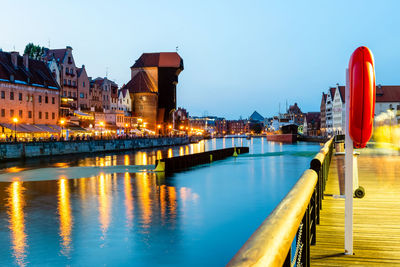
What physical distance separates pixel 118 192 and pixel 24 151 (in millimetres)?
33455

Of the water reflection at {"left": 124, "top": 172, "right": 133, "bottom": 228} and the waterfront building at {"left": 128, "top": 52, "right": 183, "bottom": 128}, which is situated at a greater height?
the waterfront building at {"left": 128, "top": 52, "right": 183, "bottom": 128}

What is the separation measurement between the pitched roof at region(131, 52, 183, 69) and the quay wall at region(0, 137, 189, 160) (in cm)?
3575

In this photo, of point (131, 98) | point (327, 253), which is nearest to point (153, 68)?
point (131, 98)

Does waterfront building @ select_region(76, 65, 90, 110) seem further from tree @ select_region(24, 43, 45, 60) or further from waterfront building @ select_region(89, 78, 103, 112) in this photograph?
tree @ select_region(24, 43, 45, 60)

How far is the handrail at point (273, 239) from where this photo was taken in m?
2.03

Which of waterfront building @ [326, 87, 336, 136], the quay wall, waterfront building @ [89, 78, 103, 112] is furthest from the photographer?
waterfront building @ [326, 87, 336, 136]

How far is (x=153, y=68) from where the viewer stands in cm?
12925

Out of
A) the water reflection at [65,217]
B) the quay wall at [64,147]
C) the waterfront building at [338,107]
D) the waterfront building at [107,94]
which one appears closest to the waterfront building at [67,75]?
the waterfront building at [107,94]

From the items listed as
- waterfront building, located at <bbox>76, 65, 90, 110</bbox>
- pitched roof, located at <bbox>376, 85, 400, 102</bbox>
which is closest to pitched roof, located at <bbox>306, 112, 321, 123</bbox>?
pitched roof, located at <bbox>376, 85, 400, 102</bbox>

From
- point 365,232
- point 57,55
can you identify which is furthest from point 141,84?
point 365,232

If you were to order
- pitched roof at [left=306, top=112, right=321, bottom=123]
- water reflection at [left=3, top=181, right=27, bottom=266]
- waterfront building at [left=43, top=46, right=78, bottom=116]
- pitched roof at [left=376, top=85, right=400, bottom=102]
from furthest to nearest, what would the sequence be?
pitched roof at [left=306, top=112, right=321, bottom=123] → pitched roof at [left=376, top=85, right=400, bottom=102] → waterfront building at [left=43, top=46, right=78, bottom=116] → water reflection at [left=3, top=181, right=27, bottom=266]

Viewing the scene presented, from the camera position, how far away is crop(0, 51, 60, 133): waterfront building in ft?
203

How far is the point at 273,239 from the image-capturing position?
7.74ft

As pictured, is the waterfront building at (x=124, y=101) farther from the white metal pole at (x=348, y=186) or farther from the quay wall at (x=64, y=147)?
the white metal pole at (x=348, y=186)
